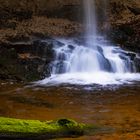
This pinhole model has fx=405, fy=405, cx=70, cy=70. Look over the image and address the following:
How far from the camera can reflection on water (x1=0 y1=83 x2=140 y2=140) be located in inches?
275

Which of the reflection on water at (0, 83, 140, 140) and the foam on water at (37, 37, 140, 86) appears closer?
the reflection on water at (0, 83, 140, 140)

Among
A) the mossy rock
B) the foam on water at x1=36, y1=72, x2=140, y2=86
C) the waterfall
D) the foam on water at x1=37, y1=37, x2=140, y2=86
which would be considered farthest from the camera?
the waterfall

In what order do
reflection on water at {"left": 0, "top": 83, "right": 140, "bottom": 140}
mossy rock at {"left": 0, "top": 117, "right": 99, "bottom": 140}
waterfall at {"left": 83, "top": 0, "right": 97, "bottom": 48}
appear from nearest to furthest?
mossy rock at {"left": 0, "top": 117, "right": 99, "bottom": 140} → reflection on water at {"left": 0, "top": 83, "right": 140, "bottom": 140} → waterfall at {"left": 83, "top": 0, "right": 97, "bottom": 48}

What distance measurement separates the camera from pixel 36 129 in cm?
567

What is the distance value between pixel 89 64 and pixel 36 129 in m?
7.69

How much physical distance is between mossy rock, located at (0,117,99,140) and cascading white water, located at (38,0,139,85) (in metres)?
5.67

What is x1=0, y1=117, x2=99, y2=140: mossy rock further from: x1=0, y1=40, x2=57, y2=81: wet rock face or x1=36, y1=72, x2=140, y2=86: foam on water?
x1=0, y1=40, x2=57, y2=81: wet rock face

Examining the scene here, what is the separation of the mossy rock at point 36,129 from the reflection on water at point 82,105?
233 mm

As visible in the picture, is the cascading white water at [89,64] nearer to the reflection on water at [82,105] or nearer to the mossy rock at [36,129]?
the reflection on water at [82,105]

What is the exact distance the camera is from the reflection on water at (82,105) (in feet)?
22.9

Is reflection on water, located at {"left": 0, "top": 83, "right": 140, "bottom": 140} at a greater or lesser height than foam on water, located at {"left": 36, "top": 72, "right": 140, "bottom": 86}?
lesser

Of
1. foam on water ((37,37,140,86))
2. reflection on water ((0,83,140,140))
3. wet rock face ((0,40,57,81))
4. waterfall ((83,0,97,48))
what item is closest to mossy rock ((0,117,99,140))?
reflection on water ((0,83,140,140))

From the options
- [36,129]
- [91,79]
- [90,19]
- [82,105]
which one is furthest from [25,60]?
[36,129]

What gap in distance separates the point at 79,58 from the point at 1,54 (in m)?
2.54
